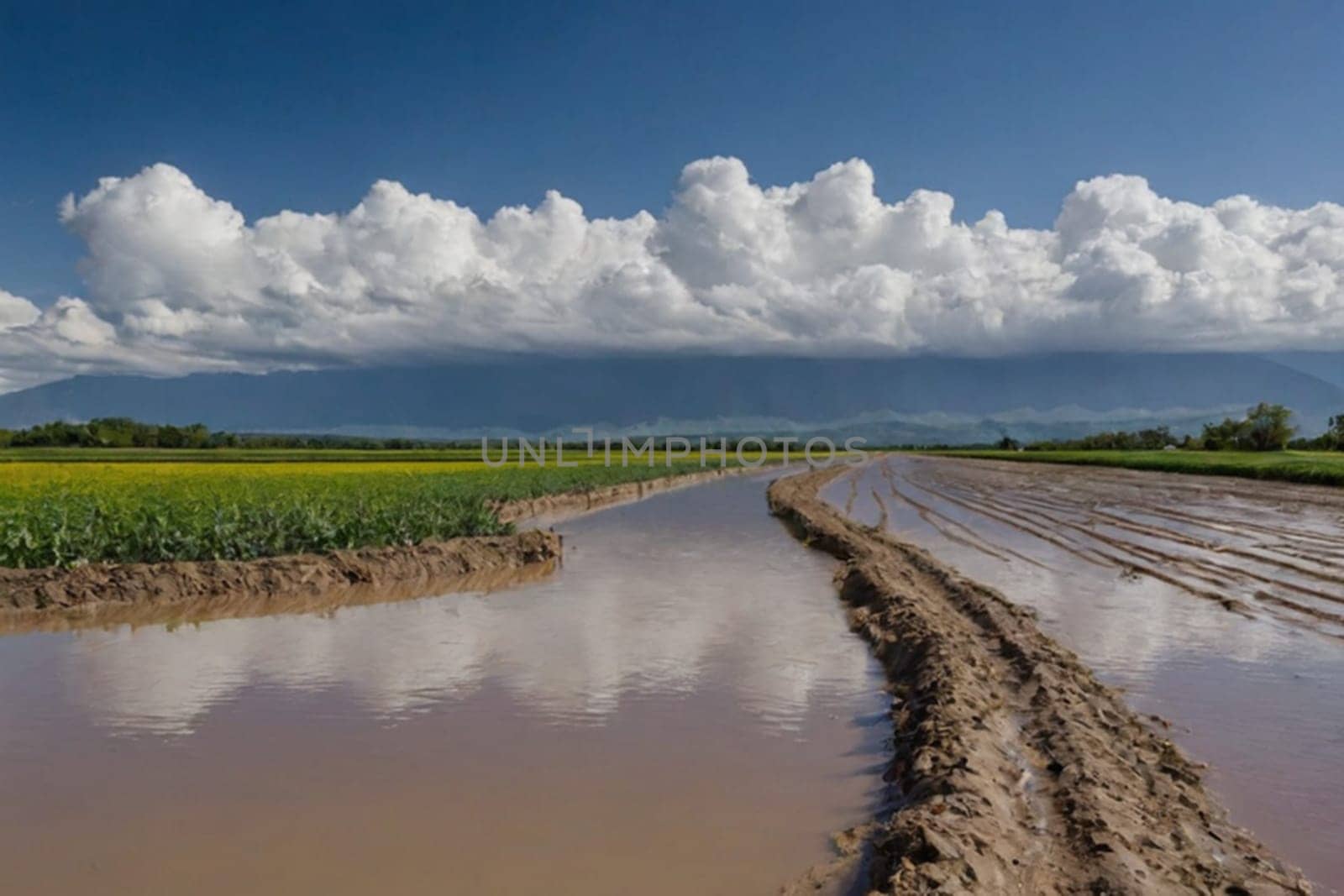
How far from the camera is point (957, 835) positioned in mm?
4715

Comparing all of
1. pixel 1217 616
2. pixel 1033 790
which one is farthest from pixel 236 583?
pixel 1217 616

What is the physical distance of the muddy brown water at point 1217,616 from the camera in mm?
6059

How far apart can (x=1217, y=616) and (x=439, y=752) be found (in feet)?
32.1

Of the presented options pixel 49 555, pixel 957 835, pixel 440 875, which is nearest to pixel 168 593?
pixel 49 555

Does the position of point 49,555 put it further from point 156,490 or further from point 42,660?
point 156,490

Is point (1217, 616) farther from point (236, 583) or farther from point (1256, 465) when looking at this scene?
point (1256, 465)

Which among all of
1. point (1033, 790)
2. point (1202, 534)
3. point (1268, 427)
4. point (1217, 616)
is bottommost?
point (1202, 534)

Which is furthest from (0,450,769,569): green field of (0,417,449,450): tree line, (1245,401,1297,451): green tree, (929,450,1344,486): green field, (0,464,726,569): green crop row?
(1245,401,1297,451): green tree

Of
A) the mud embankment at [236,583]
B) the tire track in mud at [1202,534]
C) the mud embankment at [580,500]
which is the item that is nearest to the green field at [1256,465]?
the tire track in mud at [1202,534]

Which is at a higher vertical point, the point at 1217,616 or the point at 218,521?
the point at 218,521

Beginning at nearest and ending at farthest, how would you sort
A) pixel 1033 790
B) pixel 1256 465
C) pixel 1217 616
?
1. pixel 1033 790
2. pixel 1217 616
3. pixel 1256 465

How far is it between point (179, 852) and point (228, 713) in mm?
2919

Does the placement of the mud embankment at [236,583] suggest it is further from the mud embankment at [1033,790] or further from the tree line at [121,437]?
the tree line at [121,437]

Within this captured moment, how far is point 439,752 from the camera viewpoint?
22.5ft
